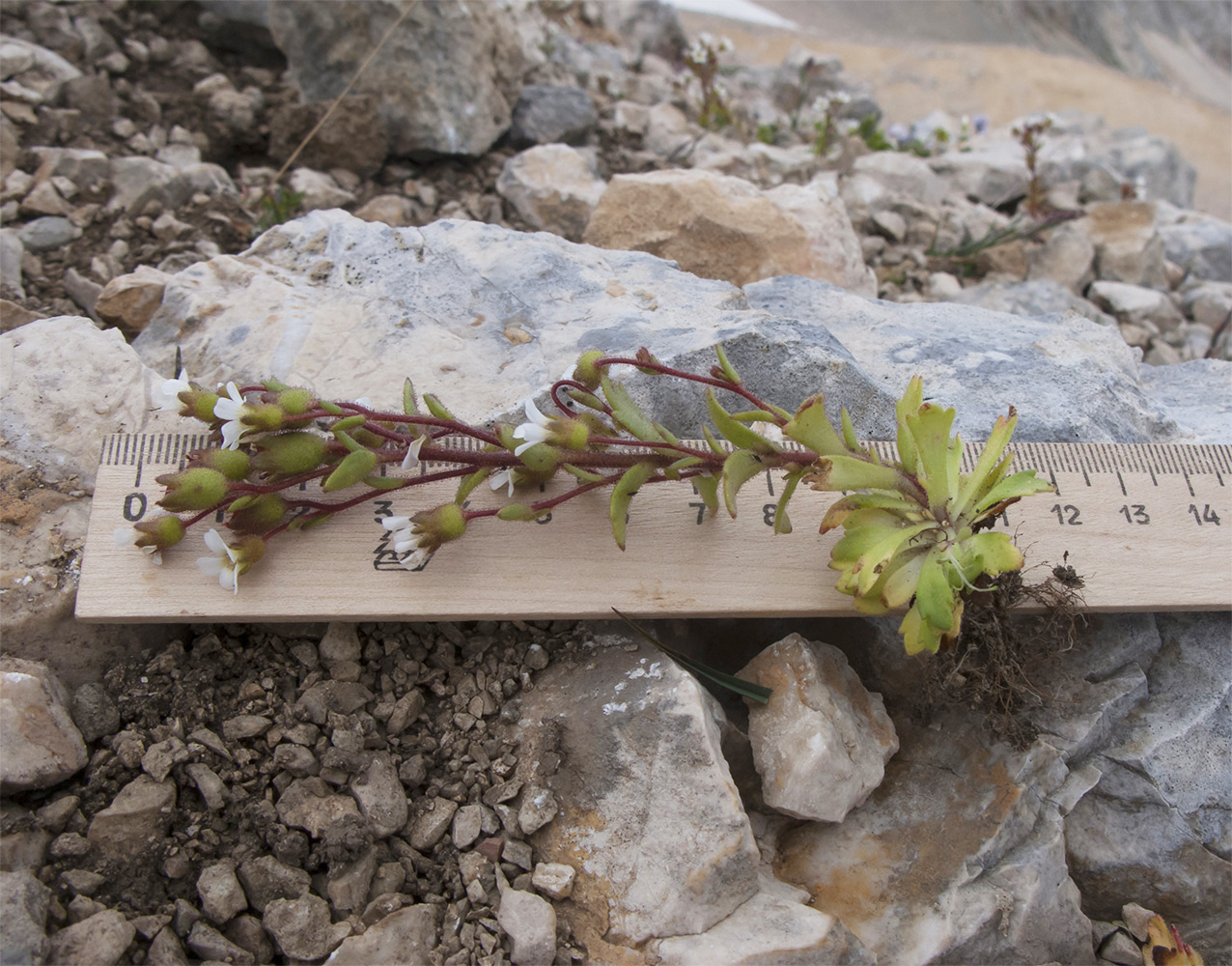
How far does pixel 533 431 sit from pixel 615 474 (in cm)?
26

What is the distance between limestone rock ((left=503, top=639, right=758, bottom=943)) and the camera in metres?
1.86

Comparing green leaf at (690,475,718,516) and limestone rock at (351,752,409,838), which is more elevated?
green leaf at (690,475,718,516)

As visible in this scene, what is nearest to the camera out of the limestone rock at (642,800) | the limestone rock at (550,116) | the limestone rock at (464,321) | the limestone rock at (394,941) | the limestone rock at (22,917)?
the limestone rock at (22,917)

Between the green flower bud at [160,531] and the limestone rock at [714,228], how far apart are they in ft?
6.58

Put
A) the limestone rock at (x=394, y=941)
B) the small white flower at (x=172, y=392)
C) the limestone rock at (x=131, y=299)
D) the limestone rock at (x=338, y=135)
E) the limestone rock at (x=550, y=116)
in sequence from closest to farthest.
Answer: the limestone rock at (x=394, y=941) → the small white flower at (x=172, y=392) → the limestone rock at (x=131, y=299) → the limestone rock at (x=338, y=135) → the limestone rock at (x=550, y=116)

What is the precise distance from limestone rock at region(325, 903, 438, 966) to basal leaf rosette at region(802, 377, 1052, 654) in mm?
1013

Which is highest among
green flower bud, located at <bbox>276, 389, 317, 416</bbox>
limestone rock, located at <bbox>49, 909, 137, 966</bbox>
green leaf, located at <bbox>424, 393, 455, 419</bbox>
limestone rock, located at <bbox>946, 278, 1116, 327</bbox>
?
green flower bud, located at <bbox>276, 389, 317, 416</bbox>

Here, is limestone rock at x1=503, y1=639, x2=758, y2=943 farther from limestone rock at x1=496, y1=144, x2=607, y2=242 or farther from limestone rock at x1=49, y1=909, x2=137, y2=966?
limestone rock at x1=496, y1=144, x2=607, y2=242

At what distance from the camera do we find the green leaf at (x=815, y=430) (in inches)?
76.6

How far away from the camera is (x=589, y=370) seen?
2150mm

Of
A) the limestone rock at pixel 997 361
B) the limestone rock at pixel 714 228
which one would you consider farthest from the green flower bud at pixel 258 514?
the limestone rock at pixel 714 228

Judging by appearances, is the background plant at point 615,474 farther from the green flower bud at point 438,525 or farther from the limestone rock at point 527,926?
the limestone rock at point 527,926

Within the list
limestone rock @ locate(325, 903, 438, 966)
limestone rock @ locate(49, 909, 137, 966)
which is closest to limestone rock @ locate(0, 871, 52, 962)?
limestone rock @ locate(49, 909, 137, 966)

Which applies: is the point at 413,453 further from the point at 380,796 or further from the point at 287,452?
the point at 380,796
